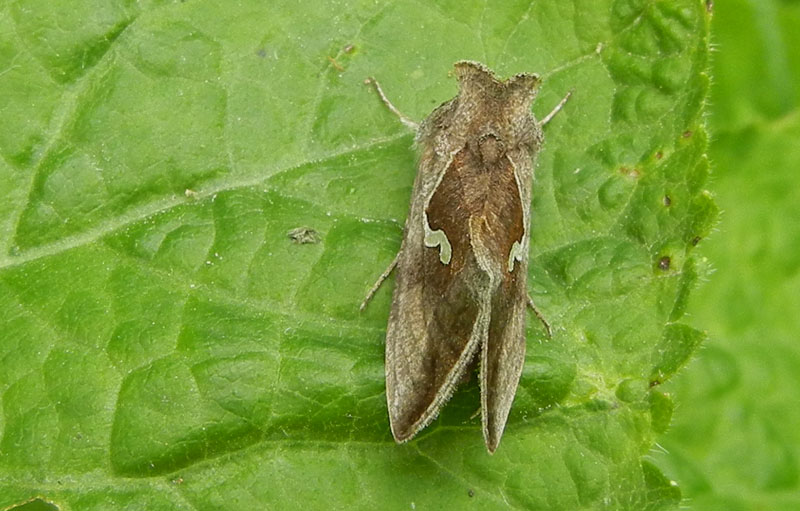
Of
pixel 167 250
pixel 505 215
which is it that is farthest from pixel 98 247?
pixel 505 215

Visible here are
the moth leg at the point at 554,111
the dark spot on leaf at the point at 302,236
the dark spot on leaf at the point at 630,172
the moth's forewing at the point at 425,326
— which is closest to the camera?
the moth's forewing at the point at 425,326

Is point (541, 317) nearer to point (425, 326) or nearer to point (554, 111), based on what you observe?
point (425, 326)

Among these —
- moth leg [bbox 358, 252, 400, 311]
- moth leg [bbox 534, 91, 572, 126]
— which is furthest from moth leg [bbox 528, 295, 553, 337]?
moth leg [bbox 534, 91, 572, 126]

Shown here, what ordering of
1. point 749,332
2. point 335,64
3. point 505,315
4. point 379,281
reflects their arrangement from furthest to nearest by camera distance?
point 749,332 → point 335,64 → point 379,281 → point 505,315

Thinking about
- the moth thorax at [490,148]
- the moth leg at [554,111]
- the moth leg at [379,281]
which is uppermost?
the moth leg at [554,111]

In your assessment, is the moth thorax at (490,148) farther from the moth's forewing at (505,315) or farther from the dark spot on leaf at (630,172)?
the dark spot on leaf at (630,172)

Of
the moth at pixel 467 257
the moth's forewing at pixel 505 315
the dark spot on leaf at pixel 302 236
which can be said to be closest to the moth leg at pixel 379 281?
the moth at pixel 467 257

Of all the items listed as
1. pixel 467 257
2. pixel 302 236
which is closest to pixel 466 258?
pixel 467 257

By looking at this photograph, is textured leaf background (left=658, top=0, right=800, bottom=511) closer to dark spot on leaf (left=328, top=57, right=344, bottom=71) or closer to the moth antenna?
the moth antenna
